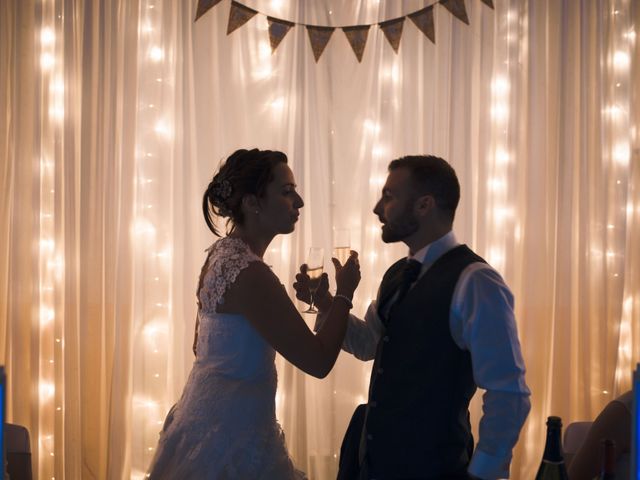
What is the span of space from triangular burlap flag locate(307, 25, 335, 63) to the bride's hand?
72.7 inches

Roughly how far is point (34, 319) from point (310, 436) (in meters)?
1.60

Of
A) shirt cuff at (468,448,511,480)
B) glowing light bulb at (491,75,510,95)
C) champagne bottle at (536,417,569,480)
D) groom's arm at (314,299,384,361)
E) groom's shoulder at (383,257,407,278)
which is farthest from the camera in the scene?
glowing light bulb at (491,75,510,95)

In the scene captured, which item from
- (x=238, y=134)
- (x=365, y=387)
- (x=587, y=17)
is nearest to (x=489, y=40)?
(x=587, y=17)

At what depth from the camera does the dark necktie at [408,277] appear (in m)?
1.87

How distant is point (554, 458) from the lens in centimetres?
131

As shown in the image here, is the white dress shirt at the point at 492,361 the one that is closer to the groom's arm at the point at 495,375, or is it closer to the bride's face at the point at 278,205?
the groom's arm at the point at 495,375

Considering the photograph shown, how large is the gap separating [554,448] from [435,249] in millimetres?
721

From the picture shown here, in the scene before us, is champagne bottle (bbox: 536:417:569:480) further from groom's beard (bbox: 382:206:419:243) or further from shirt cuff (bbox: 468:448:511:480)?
groom's beard (bbox: 382:206:419:243)

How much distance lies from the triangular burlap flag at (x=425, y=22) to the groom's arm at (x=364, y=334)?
6.52 ft

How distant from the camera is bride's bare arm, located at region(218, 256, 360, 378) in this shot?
190 cm

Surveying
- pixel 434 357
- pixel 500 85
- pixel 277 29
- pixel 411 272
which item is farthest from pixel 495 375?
pixel 277 29

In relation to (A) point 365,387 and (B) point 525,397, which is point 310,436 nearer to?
(A) point 365,387

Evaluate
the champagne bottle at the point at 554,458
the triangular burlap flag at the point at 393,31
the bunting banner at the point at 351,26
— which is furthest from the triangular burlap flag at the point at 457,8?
the champagne bottle at the point at 554,458

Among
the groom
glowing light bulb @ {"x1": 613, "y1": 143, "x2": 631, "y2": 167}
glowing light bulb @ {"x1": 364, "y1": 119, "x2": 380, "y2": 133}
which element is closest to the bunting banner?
glowing light bulb @ {"x1": 364, "y1": 119, "x2": 380, "y2": 133}
